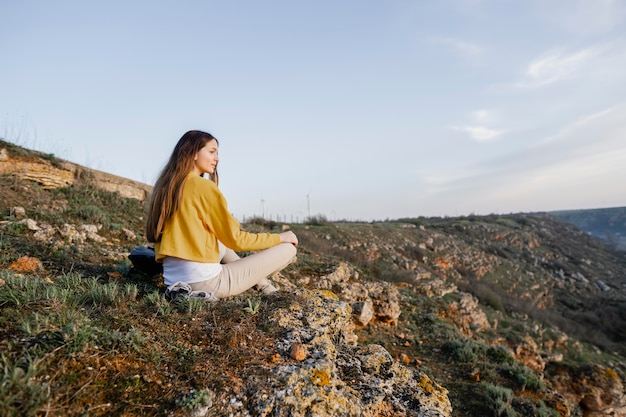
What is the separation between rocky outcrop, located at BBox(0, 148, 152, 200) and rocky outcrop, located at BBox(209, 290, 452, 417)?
7332 mm

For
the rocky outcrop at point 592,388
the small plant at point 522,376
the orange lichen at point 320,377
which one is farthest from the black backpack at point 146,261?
the rocky outcrop at point 592,388

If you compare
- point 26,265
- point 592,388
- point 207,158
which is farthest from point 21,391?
Result: point 592,388

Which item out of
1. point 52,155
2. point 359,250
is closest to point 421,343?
point 359,250

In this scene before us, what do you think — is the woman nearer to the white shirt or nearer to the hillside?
the white shirt

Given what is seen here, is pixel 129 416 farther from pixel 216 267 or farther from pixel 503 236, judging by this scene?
pixel 503 236

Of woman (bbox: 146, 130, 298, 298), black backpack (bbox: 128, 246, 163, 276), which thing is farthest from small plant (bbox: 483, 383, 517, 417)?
black backpack (bbox: 128, 246, 163, 276)

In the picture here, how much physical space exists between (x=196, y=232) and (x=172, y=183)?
0.50 m

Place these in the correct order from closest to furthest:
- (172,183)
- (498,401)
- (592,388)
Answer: (172,183) → (498,401) → (592,388)

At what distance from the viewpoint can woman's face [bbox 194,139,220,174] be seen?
3.22 meters

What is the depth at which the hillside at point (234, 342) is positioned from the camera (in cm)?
182

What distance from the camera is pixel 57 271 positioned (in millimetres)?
3877

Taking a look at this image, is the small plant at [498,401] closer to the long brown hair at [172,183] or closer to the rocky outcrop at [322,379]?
the rocky outcrop at [322,379]

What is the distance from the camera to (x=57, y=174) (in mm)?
7785

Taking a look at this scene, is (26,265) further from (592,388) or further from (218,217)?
(592,388)
